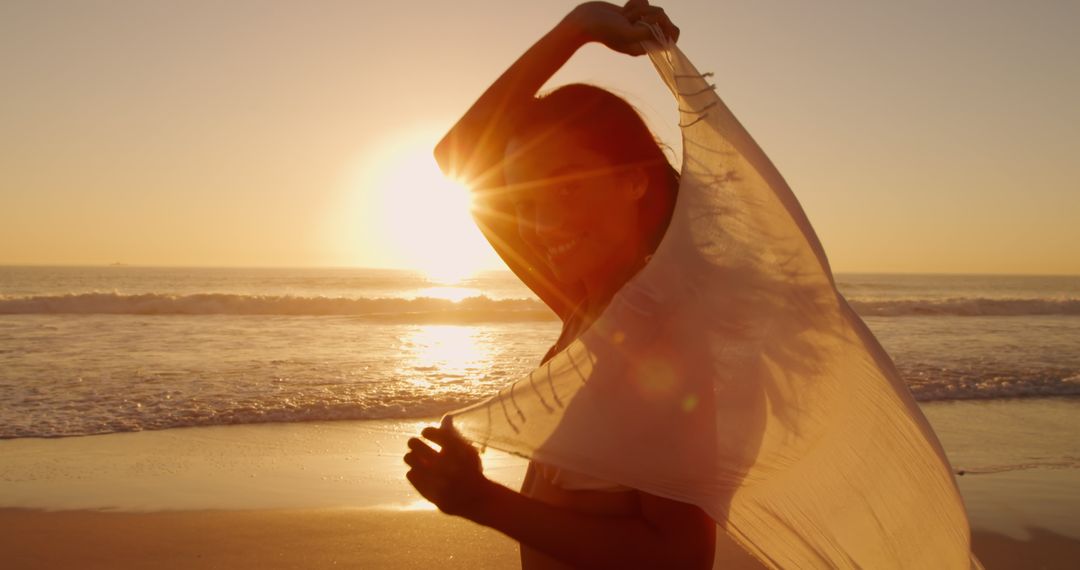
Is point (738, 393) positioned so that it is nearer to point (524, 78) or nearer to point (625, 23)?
point (625, 23)

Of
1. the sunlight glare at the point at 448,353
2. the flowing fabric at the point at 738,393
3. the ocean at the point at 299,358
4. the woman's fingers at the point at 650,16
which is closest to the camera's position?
the flowing fabric at the point at 738,393

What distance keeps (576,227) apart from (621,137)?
18 centimetres

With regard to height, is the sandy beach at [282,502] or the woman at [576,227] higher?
the woman at [576,227]

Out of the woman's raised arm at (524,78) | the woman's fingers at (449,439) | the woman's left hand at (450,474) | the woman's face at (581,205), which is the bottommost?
the woman's left hand at (450,474)

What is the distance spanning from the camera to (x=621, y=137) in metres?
1.37

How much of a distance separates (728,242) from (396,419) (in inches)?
300

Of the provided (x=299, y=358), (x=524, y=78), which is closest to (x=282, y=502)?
(x=524, y=78)

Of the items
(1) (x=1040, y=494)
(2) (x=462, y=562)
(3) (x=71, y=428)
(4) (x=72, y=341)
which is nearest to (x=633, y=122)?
(2) (x=462, y=562)

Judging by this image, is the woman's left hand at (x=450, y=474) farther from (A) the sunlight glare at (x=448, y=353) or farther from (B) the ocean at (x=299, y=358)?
(A) the sunlight glare at (x=448, y=353)

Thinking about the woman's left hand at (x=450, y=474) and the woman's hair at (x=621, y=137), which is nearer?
the woman's left hand at (x=450, y=474)

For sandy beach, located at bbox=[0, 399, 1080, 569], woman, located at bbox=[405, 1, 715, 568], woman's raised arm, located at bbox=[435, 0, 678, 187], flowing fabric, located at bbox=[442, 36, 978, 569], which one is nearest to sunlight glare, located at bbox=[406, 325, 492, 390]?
sandy beach, located at bbox=[0, 399, 1080, 569]

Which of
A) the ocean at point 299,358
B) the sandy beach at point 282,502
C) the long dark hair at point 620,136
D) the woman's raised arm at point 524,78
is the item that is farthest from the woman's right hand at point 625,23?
the ocean at point 299,358

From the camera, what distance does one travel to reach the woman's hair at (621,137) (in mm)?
1355

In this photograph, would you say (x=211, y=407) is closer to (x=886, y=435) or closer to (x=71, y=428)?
(x=71, y=428)
